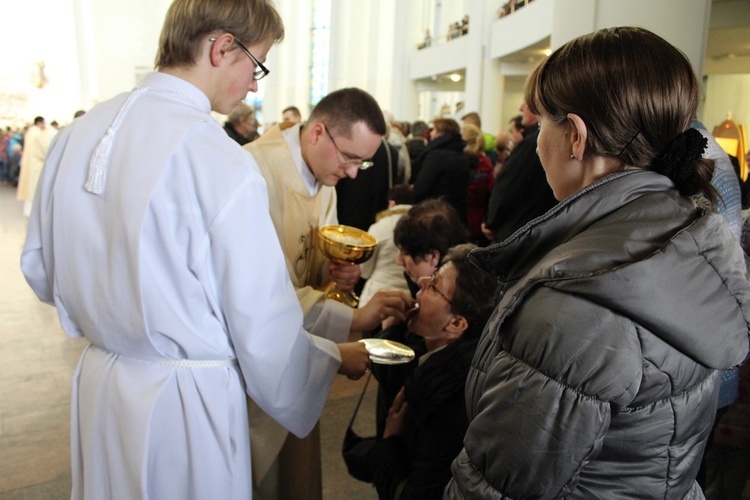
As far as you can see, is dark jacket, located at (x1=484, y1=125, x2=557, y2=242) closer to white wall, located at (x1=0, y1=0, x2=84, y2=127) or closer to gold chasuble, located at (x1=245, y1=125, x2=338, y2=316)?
gold chasuble, located at (x1=245, y1=125, x2=338, y2=316)

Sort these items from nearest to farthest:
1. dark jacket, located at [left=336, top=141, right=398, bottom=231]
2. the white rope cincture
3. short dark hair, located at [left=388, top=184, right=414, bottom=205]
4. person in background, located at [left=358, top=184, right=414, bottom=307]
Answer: the white rope cincture < person in background, located at [left=358, top=184, right=414, bottom=307] < short dark hair, located at [left=388, top=184, right=414, bottom=205] < dark jacket, located at [left=336, top=141, right=398, bottom=231]

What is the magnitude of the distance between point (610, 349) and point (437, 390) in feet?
2.90

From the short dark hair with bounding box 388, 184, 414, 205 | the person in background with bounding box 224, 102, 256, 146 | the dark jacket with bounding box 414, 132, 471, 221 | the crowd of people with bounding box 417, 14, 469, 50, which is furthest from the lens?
the crowd of people with bounding box 417, 14, 469, 50

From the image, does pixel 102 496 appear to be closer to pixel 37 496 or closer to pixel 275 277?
pixel 275 277

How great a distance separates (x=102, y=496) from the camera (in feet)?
4.63

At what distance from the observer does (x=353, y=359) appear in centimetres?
167

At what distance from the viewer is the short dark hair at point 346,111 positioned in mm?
2137

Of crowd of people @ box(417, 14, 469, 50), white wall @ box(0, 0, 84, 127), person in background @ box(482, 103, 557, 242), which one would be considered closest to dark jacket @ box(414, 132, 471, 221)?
person in background @ box(482, 103, 557, 242)

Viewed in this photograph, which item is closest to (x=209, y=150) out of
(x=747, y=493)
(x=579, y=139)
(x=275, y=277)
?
(x=275, y=277)

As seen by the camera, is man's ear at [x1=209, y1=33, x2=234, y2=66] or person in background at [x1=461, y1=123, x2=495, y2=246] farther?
person in background at [x1=461, y1=123, x2=495, y2=246]

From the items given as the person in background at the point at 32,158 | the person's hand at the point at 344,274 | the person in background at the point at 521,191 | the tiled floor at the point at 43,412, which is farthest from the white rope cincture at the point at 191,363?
the person in background at the point at 32,158

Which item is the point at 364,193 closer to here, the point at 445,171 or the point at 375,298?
the point at 445,171

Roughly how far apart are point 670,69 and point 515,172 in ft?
8.36

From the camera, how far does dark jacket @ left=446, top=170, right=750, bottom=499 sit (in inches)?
Answer: 33.3
